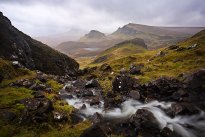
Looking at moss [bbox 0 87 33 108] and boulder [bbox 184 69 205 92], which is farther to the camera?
boulder [bbox 184 69 205 92]

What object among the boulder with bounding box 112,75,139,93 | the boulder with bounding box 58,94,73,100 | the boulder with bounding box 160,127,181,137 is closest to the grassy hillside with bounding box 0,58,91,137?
the boulder with bounding box 58,94,73,100

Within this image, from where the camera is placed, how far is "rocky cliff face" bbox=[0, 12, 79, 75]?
6150 centimetres

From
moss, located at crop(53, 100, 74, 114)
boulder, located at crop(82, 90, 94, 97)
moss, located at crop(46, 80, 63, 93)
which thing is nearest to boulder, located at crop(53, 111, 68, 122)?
moss, located at crop(53, 100, 74, 114)

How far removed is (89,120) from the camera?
30.3 meters

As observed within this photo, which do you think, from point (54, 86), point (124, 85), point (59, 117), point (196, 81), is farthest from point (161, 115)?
point (54, 86)

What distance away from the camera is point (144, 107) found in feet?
116

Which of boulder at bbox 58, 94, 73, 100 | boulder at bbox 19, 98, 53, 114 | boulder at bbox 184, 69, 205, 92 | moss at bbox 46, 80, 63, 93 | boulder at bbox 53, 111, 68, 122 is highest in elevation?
boulder at bbox 184, 69, 205, 92

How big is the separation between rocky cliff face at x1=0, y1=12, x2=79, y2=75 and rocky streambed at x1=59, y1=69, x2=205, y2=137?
21.0m

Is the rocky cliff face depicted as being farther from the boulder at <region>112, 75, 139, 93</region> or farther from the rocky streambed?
the boulder at <region>112, 75, 139, 93</region>

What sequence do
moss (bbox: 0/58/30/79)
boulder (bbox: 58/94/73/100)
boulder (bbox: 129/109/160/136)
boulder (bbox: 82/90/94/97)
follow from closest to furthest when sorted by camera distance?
boulder (bbox: 129/109/160/136) → boulder (bbox: 58/94/73/100) → boulder (bbox: 82/90/94/97) → moss (bbox: 0/58/30/79)

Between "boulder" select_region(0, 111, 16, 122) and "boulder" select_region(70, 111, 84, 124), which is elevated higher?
"boulder" select_region(0, 111, 16, 122)

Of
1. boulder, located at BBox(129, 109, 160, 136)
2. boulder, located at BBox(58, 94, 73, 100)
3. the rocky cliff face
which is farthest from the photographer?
the rocky cliff face

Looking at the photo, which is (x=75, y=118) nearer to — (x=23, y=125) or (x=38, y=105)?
(x=38, y=105)

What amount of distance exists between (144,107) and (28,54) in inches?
1665
